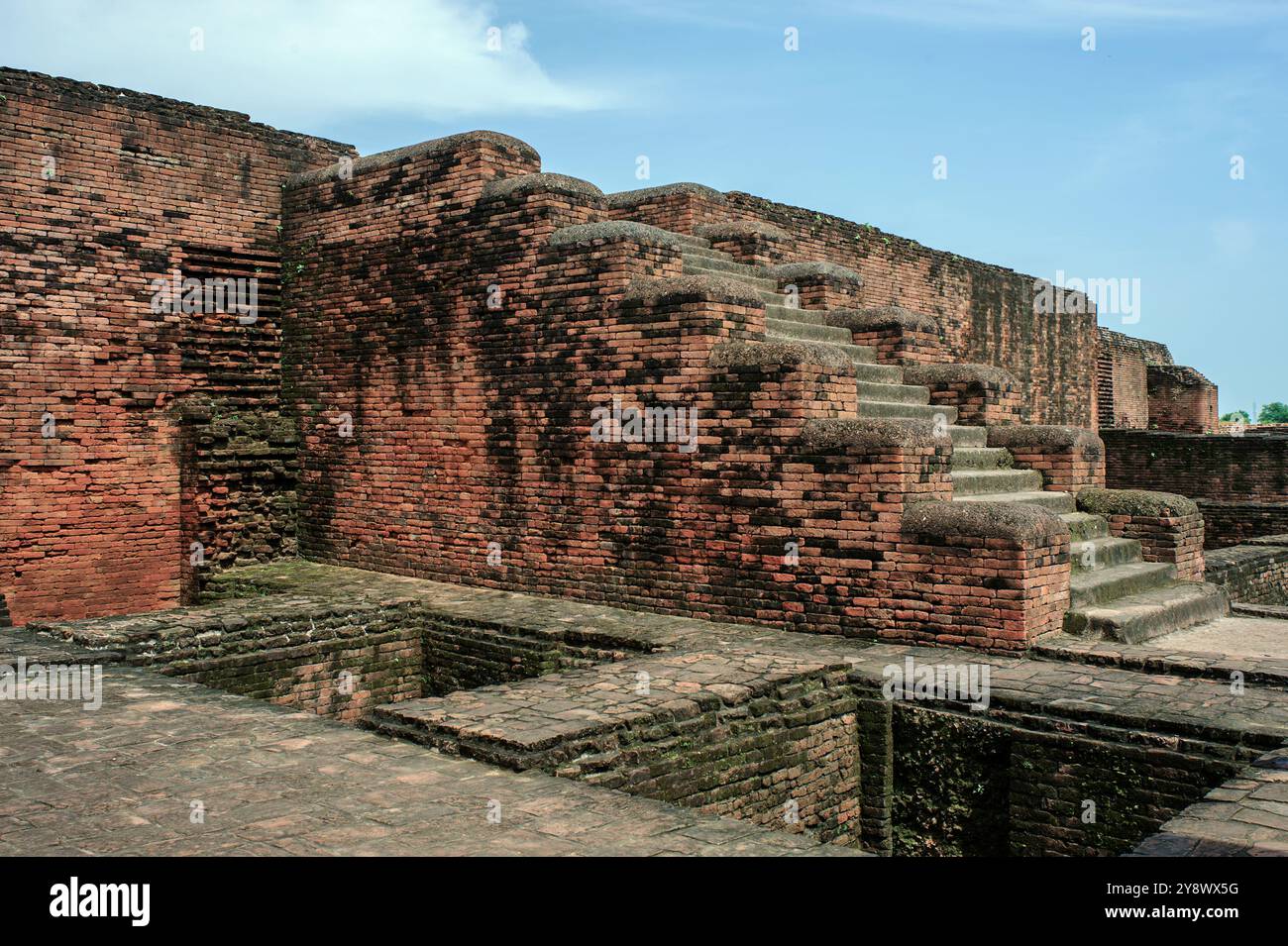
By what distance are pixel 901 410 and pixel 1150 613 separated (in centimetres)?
246

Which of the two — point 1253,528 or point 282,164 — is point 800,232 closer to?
point 282,164

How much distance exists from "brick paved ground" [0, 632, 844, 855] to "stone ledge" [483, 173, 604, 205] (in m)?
4.85

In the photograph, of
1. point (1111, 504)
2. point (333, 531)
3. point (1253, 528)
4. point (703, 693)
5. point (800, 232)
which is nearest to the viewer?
point (703, 693)

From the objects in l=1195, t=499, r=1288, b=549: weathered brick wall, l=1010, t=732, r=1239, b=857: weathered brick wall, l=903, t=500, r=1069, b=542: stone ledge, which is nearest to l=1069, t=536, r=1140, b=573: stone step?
l=903, t=500, r=1069, b=542: stone ledge

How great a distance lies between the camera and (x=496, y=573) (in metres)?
8.84

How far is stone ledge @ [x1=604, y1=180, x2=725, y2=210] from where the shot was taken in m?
10.2

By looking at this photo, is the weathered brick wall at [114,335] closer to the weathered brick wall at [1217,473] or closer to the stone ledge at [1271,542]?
the stone ledge at [1271,542]

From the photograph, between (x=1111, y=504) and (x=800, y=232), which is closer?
(x=1111, y=504)

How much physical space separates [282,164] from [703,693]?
8.13 meters

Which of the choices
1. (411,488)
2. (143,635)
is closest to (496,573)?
(411,488)

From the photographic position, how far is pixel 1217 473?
17.5 meters

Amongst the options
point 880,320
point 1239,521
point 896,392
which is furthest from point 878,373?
point 1239,521

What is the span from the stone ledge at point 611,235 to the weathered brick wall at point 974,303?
2.96m

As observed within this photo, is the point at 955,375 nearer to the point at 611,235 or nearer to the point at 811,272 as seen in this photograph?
the point at 811,272
